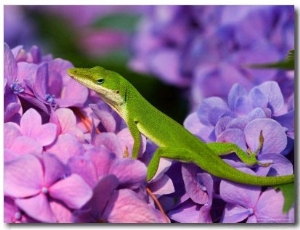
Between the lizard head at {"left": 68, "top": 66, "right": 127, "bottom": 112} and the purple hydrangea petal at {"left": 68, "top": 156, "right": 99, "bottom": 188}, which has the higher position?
the lizard head at {"left": 68, "top": 66, "right": 127, "bottom": 112}

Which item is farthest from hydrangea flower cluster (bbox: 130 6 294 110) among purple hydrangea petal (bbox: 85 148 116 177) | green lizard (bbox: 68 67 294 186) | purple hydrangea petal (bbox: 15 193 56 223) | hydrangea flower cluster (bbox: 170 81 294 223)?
purple hydrangea petal (bbox: 15 193 56 223)

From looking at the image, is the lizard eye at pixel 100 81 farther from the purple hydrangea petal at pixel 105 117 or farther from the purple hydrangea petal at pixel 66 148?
the purple hydrangea petal at pixel 66 148

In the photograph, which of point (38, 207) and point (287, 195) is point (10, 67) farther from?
point (287, 195)

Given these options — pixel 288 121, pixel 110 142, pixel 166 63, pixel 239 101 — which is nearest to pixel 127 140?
pixel 110 142

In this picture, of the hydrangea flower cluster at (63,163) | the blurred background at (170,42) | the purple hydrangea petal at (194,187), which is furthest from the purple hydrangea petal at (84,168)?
the blurred background at (170,42)

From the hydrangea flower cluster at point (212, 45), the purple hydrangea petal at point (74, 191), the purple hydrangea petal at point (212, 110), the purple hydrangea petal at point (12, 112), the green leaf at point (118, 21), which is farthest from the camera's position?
the green leaf at point (118, 21)

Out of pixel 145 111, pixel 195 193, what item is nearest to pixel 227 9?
pixel 145 111

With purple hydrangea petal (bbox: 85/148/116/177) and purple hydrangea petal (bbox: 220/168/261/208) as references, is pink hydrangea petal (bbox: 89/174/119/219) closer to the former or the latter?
purple hydrangea petal (bbox: 85/148/116/177)
